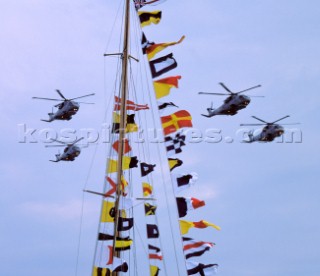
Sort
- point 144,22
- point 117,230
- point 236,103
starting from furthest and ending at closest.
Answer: point 236,103 < point 144,22 < point 117,230

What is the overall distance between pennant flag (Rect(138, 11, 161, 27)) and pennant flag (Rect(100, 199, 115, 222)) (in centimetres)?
852

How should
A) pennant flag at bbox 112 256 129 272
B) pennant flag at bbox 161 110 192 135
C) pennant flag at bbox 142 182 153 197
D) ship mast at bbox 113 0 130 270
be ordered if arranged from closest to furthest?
pennant flag at bbox 112 256 129 272, pennant flag at bbox 161 110 192 135, ship mast at bbox 113 0 130 270, pennant flag at bbox 142 182 153 197

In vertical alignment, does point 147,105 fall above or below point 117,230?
above

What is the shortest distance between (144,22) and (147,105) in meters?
4.18

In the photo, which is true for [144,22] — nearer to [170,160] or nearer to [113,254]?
[170,160]

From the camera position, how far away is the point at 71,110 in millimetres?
49406

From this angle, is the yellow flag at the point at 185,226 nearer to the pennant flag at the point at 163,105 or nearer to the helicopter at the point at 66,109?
the pennant flag at the point at 163,105

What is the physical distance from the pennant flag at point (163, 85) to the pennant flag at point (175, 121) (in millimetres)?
1117

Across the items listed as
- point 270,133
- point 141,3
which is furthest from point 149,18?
point 270,133

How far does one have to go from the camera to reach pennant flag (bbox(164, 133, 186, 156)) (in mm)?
29094

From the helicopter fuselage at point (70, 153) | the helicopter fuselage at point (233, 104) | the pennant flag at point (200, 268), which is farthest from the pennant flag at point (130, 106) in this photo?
the helicopter fuselage at point (233, 104)

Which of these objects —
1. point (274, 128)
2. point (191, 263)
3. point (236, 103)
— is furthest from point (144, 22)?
point (274, 128)

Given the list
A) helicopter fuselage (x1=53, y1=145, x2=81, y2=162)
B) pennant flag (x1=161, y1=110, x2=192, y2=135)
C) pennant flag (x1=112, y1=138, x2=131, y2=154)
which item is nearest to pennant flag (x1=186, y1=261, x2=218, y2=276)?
pennant flag (x1=161, y1=110, x2=192, y2=135)

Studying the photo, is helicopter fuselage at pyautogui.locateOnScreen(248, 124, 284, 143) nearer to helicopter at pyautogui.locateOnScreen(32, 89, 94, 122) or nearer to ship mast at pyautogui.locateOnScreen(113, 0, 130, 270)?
helicopter at pyautogui.locateOnScreen(32, 89, 94, 122)
